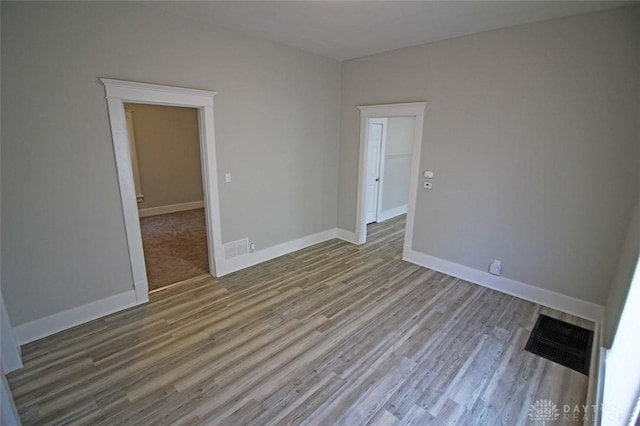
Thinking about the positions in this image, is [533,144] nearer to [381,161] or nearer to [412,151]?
[412,151]

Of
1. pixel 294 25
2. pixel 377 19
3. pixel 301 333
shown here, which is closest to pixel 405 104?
pixel 377 19

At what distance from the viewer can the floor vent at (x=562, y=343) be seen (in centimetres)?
247

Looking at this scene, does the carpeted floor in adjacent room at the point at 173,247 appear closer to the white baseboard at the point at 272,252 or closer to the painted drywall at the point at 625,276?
the white baseboard at the point at 272,252

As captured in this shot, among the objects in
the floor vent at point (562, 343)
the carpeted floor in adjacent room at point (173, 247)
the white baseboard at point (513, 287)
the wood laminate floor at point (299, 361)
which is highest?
the white baseboard at point (513, 287)

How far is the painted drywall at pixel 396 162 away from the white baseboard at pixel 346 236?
1.61 meters

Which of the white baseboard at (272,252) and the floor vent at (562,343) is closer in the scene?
the floor vent at (562,343)

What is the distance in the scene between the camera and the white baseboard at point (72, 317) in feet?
8.48

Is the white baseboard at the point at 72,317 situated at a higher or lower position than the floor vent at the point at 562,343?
higher

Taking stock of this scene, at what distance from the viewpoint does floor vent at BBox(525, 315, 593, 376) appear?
2.47 metres

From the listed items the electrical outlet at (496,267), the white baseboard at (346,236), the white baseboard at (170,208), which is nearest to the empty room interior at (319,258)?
the electrical outlet at (496,267)

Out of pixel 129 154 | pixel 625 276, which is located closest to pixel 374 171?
pixel 625 276

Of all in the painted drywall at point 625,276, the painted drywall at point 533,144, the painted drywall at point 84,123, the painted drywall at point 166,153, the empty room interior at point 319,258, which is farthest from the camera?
the painted drywall at point 166,153

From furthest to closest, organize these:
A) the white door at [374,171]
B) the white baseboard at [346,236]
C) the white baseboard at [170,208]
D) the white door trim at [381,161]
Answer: the white baseboard at [170,208] → the white door trim at [381,161] → the white door at [374,171] → the white baseboard at [346,236]

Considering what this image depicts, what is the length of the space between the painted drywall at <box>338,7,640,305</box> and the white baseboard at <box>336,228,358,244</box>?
128 cm
